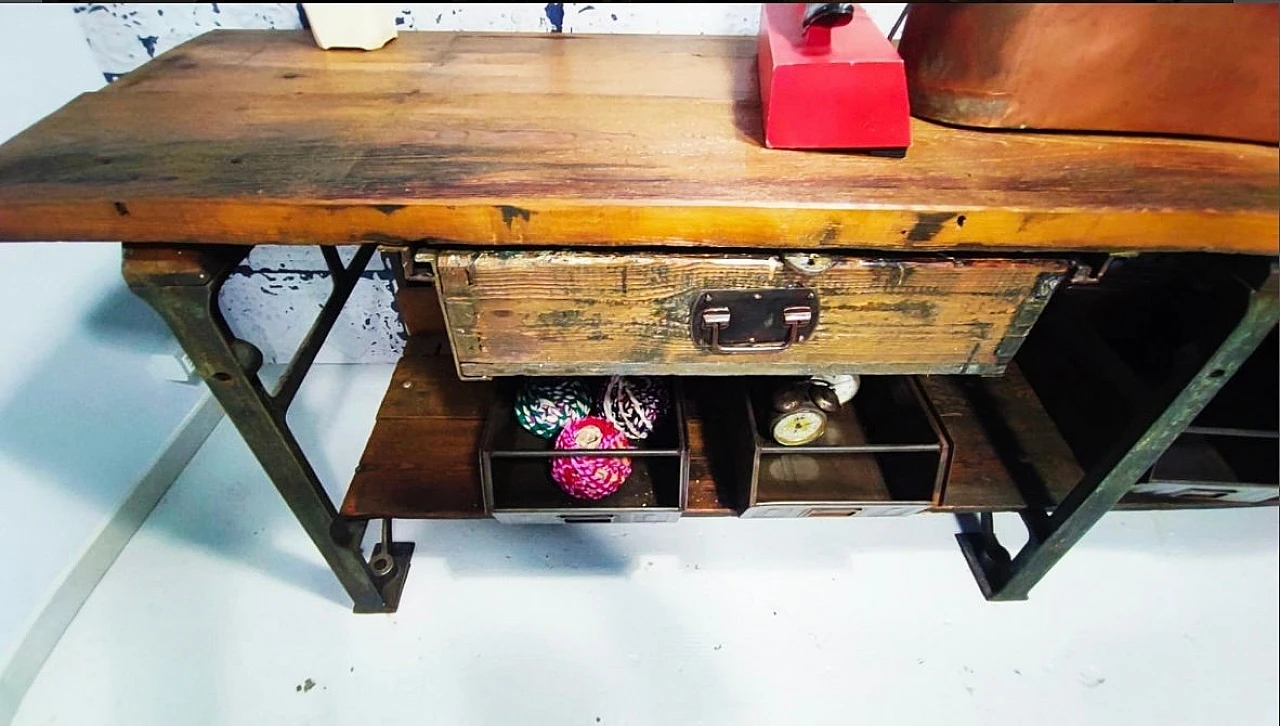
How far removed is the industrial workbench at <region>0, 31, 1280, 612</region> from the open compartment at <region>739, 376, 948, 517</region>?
5 cm

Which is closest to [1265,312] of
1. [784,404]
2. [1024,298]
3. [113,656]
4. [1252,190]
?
[1252,190]

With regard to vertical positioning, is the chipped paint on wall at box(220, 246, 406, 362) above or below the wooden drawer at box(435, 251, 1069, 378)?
below

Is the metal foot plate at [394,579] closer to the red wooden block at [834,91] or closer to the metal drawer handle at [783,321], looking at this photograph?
the metal drawer handle at [783,321]

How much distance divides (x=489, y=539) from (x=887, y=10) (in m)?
1.12

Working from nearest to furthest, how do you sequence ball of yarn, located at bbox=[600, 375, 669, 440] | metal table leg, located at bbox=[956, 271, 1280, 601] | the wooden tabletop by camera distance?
the wooden tabletop, metal table leg, located at bbox=[956, 271, 1280, 601], ball of yarn, located at bbox=[600, 375, 669, 440]

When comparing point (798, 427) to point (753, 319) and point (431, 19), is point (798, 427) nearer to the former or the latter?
point (753, 319)

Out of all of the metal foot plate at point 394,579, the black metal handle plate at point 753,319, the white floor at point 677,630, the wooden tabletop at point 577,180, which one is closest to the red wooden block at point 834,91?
the wooden tabletop at point 577,180

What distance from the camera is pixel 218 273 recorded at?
0.66m

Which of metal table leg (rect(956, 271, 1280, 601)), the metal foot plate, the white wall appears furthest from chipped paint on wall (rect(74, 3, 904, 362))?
the metal foot plate

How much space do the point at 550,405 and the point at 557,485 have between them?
122 millimetres

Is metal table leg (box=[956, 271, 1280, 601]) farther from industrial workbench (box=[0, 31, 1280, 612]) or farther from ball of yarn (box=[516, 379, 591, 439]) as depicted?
ball of yarn (box=[516, 379, 591, 439])

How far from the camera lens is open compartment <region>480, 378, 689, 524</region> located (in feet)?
2.98

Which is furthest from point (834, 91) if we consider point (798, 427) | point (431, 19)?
point (431, 19)

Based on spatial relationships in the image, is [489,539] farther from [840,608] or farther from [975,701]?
[975,701]
